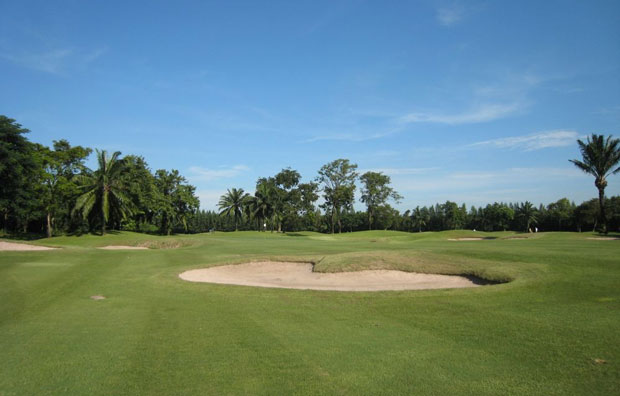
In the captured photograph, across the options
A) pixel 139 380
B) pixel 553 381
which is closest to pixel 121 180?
pixel 139 380

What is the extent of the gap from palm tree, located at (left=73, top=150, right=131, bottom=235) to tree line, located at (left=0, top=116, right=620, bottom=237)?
119 mm

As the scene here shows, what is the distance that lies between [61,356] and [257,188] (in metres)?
80.5

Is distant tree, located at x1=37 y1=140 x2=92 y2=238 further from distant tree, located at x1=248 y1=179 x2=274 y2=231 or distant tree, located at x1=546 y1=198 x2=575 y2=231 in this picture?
distant tree, located at x1=546 y1=198 x2=575 y2=231

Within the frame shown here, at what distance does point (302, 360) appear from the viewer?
6.19 m

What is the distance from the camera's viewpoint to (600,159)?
44125 millimetres

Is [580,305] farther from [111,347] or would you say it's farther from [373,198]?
[373,198]

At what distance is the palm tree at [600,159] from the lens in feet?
143

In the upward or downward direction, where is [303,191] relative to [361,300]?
upward

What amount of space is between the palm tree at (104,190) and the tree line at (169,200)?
12cm

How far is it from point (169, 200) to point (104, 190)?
1821 cm

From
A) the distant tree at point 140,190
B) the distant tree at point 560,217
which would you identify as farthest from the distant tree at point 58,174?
the distant tree at point 560,217

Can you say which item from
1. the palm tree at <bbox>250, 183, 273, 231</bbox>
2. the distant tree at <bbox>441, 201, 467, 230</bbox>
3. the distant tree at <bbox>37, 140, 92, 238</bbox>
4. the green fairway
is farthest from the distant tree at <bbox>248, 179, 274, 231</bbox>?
the green fairway

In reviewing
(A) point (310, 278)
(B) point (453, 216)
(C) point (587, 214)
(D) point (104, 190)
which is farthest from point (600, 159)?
(B) point (453, 216)

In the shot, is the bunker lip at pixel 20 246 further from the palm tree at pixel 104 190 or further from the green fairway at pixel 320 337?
the green fairway at pixel 320 337
